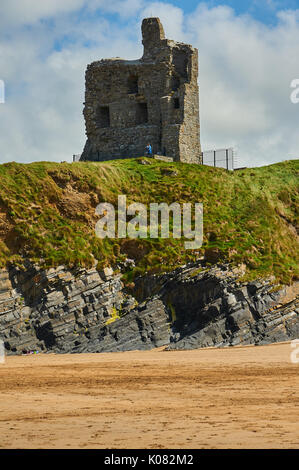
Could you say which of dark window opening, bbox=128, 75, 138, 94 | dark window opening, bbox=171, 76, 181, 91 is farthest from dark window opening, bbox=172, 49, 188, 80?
dark window opening, bbox=128, 75, 138, 94

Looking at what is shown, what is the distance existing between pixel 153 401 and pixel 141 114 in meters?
34.1

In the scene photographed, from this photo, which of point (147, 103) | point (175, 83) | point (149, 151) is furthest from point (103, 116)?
point (149, 151)

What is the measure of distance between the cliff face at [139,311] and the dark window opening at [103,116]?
1869 centimetres

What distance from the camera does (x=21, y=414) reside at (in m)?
14.6

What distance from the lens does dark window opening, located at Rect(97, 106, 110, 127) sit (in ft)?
159

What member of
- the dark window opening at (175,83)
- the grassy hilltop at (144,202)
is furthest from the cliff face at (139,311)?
the dark window opening at (175,83)

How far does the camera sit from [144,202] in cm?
3747

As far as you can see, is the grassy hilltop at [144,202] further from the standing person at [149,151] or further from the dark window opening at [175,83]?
the dark window opening at [175,83]

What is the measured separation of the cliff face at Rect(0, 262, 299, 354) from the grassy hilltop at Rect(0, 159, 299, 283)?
86 centimetres

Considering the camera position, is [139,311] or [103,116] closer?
[139,311]

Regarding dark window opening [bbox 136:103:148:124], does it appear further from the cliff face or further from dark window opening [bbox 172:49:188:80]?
the cliff face

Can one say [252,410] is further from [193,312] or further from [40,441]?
[193,312]

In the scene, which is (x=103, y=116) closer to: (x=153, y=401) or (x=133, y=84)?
(x=133, y=84)

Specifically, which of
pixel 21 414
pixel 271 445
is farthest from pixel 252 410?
pixel 21 414
